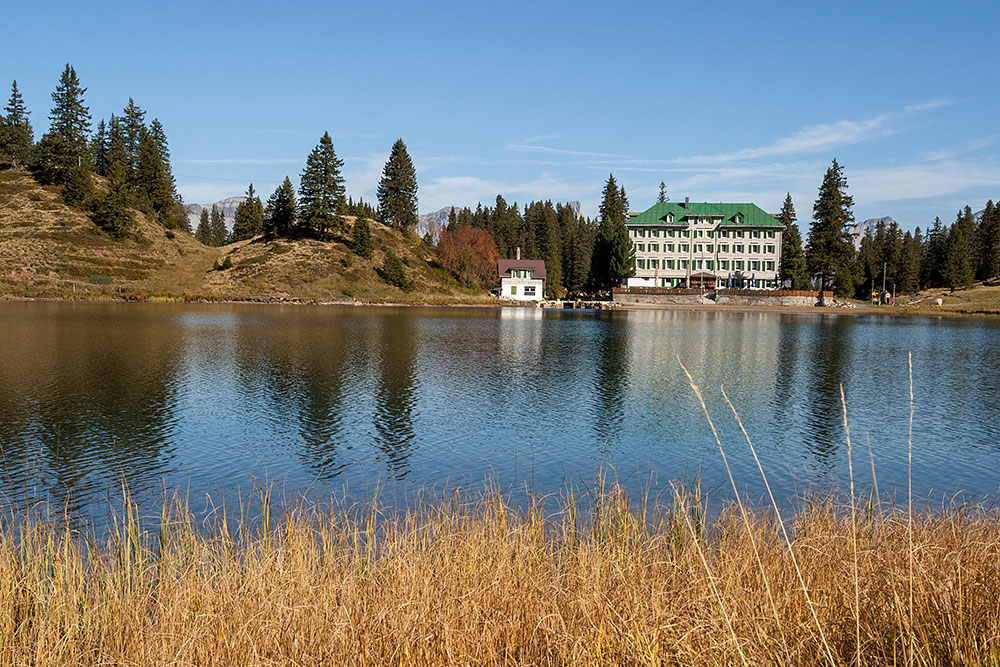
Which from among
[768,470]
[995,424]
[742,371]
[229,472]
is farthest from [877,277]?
[229,472]

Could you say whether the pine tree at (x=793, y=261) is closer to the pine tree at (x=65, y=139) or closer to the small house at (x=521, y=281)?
the small house at (x=521, y=281)

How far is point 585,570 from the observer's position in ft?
24.1

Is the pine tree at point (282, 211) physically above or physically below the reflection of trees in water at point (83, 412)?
above

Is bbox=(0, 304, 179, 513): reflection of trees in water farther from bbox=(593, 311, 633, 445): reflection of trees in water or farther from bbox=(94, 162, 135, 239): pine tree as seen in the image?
bbox=(94, 162, 135, 239): pine tree

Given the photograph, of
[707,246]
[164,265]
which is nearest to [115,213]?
[164,265]

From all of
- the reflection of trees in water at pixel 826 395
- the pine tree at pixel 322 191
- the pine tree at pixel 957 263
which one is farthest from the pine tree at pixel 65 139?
the pine tree at pixel 957 263

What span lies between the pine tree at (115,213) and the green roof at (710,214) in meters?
78.5

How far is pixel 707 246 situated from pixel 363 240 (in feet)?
186

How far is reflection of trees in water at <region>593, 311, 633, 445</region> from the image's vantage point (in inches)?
874

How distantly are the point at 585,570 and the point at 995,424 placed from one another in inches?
887

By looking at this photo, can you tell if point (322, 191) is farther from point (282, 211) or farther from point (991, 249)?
point (991, 249)

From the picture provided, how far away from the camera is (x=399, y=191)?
128500 millimetres

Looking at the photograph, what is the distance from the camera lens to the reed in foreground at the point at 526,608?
195 inches

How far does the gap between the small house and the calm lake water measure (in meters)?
71.6
